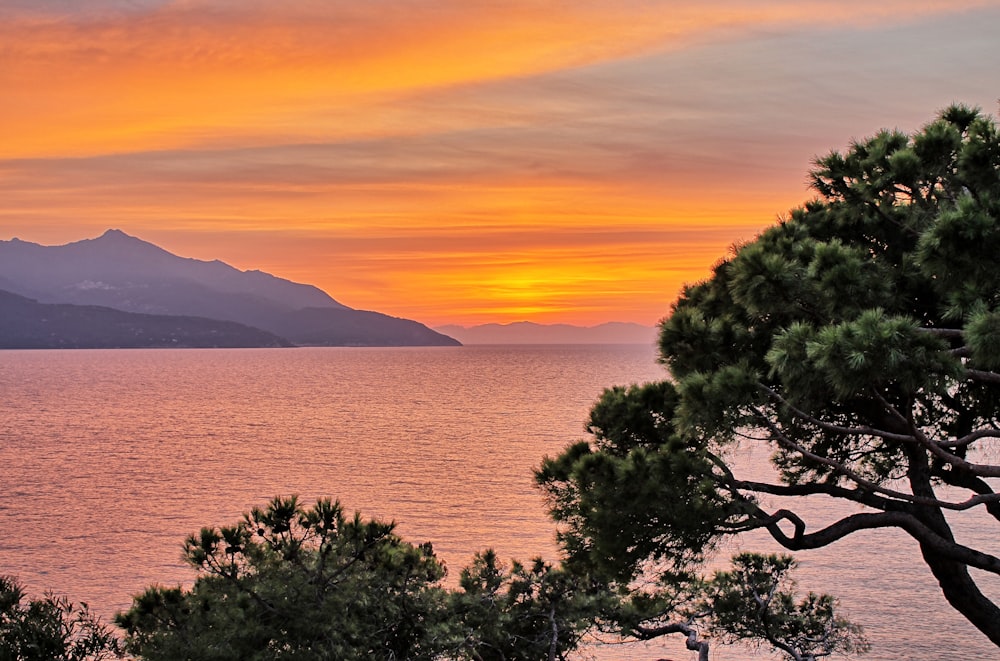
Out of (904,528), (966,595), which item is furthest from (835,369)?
(966,595)

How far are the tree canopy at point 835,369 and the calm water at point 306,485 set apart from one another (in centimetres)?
1204

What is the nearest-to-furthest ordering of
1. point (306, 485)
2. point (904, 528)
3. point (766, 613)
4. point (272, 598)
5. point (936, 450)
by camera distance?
point (936, 450) < point (272, 598) < point (904, 528) < point (766, 613) < point (306, 485)

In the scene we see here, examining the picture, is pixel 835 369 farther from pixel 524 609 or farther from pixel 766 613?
pixel 766 613

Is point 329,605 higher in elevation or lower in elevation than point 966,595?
higher

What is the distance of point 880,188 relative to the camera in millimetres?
11250

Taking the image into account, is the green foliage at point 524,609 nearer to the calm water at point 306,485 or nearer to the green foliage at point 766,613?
the green foliage at point 766,613

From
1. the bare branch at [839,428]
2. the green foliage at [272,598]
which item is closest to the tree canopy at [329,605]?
the green foliage at [272,598]

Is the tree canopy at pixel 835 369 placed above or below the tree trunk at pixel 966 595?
above

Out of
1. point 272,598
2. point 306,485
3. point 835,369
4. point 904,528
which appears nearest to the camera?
point 835,369

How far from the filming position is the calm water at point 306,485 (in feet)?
95.3

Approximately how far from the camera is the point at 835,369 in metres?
8.84

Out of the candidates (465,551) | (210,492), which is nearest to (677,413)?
(465,551)

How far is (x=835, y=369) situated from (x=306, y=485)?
149 ft

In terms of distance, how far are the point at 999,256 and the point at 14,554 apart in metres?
34.5
